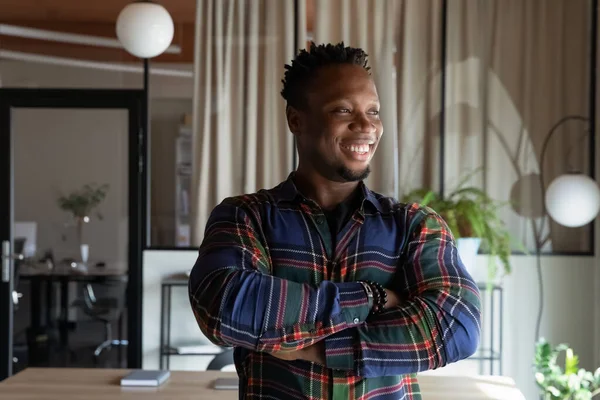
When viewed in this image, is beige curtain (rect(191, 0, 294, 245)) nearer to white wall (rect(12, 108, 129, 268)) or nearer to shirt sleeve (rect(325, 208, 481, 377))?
white wall (rect(12, 108, 129, 268))

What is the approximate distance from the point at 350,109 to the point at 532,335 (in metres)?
3.63

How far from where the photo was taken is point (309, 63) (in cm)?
146

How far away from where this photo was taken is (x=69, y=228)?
501cm

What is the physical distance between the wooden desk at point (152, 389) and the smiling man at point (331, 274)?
3.51ft

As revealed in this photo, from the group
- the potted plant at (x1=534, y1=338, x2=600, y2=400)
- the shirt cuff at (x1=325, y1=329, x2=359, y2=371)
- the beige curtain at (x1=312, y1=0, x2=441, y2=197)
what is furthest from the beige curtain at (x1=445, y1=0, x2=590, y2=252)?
the shirt cuff at (x1=325, y1=329, x2=359, y2=371)

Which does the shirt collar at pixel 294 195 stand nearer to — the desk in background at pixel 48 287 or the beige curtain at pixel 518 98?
the beige curtain at pixel 518 98

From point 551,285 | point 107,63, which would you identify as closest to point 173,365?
point 107,63

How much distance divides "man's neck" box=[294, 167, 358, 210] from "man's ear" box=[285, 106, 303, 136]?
8 cm

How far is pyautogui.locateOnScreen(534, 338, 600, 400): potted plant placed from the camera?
3.71 metres

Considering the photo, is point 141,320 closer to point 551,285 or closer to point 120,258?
point 120,258

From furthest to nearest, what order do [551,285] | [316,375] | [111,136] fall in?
1. [111,136]
2. [551,285]
3. [316,375]

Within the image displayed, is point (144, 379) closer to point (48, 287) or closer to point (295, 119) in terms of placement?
point (295, 119)

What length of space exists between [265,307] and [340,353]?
160mm

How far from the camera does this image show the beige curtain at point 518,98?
4609 millimetres
